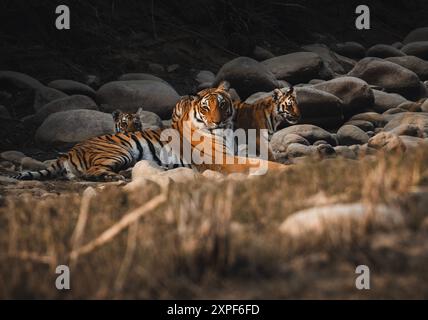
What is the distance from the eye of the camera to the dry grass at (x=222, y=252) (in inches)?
160

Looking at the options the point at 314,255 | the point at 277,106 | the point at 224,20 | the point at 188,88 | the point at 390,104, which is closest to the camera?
the point at 314,255

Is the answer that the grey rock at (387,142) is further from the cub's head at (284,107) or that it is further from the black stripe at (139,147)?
the black stripe at (139,147)

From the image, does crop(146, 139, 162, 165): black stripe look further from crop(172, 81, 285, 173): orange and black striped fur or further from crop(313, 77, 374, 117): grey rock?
crop(313, 77, 374, 117): grey rock

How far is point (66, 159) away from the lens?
36.3 feet

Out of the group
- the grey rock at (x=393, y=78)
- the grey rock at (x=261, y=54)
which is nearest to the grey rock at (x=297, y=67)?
the grey rock at (x=393, y=78)

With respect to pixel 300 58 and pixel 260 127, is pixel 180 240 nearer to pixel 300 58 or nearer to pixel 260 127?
pixel 260 127

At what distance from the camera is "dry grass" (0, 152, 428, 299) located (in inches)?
160

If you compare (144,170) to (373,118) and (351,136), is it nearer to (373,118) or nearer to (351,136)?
(351,136)

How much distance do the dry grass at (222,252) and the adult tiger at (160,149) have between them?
531 cm

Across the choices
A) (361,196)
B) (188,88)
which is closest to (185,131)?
(361,196)

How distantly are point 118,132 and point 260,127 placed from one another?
2206 millimetres

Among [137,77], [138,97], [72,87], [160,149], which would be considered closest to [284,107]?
[160,149]

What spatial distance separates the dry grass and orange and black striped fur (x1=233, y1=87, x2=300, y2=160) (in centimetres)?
666

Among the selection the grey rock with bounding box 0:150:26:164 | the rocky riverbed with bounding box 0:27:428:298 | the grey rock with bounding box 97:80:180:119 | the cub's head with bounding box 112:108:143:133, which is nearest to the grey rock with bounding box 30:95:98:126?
the grey rock with bounding box 97:80:180:119
